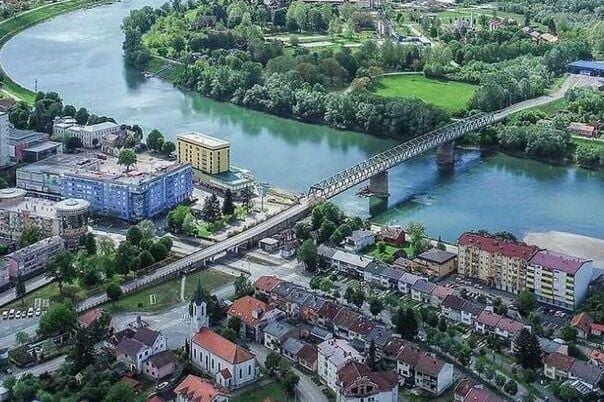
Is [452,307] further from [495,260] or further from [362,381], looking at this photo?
[362,381]

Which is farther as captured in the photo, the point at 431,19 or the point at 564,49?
the point at 431,19

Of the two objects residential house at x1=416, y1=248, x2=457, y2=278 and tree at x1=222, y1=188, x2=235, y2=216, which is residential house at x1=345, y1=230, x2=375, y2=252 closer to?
residential house at x1=416, y1=248, x2=457, y2=278

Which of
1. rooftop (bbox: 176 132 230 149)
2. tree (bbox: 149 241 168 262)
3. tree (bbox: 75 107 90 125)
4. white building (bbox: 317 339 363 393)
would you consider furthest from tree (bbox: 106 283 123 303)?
tree (bbox: 75 107 90 125)

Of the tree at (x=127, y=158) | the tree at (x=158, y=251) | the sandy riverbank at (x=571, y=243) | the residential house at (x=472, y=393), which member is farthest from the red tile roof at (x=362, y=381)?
the tree at (x=127, y=158)

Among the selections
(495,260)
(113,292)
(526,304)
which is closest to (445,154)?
(495,260)

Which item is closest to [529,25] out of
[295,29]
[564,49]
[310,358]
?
[564,49]

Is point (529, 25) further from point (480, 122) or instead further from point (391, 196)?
point (391, 196)
